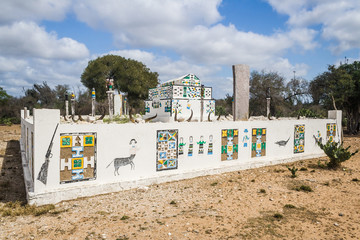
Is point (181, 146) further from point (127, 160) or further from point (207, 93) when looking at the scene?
point (207, 93)

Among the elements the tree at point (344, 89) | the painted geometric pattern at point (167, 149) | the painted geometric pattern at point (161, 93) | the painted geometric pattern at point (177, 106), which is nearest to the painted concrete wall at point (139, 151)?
the painted geometric pattern at point (167, 149)

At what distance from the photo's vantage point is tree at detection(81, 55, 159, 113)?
2484 cm

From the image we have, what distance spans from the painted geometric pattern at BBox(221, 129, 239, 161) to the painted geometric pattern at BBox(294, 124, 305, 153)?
314 centimetres

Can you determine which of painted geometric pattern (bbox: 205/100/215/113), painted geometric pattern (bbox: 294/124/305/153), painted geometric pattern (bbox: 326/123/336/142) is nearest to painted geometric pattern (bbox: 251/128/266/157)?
painted geometric pattern (bbox: 294/124/305/153)

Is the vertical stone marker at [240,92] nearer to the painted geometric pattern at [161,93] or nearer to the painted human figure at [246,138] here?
the painted human figure at [246,138]

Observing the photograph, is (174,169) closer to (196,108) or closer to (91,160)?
(91,160)

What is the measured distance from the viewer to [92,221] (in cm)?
426

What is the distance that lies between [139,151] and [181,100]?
6.06 meters

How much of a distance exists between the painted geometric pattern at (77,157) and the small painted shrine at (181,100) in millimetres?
5947

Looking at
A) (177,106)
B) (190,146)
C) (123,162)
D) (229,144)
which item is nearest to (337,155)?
(229,144)

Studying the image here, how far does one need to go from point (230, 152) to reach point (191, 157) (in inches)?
59.9

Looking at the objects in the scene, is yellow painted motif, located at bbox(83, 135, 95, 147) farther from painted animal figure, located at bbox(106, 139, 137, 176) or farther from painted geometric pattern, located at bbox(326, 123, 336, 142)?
painted geometric pattern, located at bbox(326, 123, 336, 142)

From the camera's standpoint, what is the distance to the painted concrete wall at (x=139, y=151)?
5.21 m

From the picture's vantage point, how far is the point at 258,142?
8.65 metres
